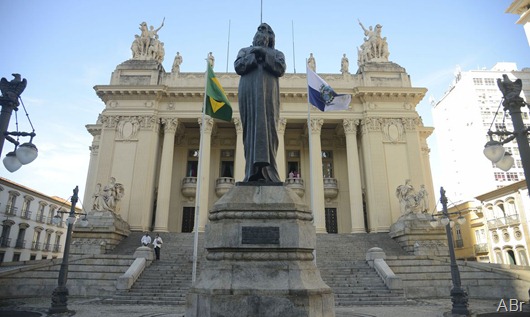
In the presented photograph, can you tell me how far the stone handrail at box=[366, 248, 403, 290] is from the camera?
42.5 ft

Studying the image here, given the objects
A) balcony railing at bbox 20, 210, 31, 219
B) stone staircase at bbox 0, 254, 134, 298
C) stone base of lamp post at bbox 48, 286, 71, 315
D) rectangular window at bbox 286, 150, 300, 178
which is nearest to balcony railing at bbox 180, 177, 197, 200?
rectangular window at bbox 286, 150, 300, 178

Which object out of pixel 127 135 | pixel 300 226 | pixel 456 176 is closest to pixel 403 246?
pixel 300 226

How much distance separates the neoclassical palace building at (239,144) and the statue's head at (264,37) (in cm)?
1882

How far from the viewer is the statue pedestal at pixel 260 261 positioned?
482 cm

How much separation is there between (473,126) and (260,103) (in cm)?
5863

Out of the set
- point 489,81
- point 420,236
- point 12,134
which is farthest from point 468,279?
point 489,81

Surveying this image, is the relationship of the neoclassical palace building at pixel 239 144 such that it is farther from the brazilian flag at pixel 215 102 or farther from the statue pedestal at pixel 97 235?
A: the brazilian flag at pixel 215 102

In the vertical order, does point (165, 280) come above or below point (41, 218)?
below

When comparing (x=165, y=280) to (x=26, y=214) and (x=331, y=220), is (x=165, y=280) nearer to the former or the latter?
(x=331, y=220)

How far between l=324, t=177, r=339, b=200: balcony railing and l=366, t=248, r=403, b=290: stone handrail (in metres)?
12.4

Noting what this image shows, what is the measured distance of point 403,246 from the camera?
20.7 meters

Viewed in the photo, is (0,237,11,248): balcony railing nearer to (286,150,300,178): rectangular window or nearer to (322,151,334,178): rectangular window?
(286,150,300,178): rectangular window

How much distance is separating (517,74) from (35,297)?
6422 centimetres

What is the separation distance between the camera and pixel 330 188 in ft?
93.4
